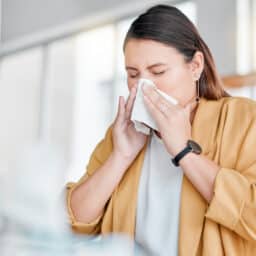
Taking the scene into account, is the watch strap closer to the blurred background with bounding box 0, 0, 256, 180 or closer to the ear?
the ear

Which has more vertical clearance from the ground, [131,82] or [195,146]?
[131,82]

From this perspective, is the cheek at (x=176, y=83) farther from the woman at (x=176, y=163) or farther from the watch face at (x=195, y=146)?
the watch face at (x=195, y=146)

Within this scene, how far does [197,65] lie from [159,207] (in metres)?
0.31

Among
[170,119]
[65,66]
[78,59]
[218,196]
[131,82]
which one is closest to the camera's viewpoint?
[218,196]

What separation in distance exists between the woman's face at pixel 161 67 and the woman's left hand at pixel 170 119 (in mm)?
32

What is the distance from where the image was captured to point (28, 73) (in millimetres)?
3525

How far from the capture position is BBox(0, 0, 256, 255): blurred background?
245cm

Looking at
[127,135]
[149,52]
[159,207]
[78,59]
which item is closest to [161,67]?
[149,52]

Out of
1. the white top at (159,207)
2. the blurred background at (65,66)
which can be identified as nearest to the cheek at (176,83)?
the white top at (159,207)

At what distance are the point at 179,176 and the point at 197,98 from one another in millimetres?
189

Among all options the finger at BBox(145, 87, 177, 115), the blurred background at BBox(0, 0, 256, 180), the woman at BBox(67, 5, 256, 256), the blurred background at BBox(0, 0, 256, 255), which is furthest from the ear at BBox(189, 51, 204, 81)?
the blurred background at BBox(0, 0, 256, 180)

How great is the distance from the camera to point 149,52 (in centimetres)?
89

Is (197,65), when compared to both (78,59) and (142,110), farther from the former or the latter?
(78,59)

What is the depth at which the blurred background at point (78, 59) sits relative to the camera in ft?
8.04
